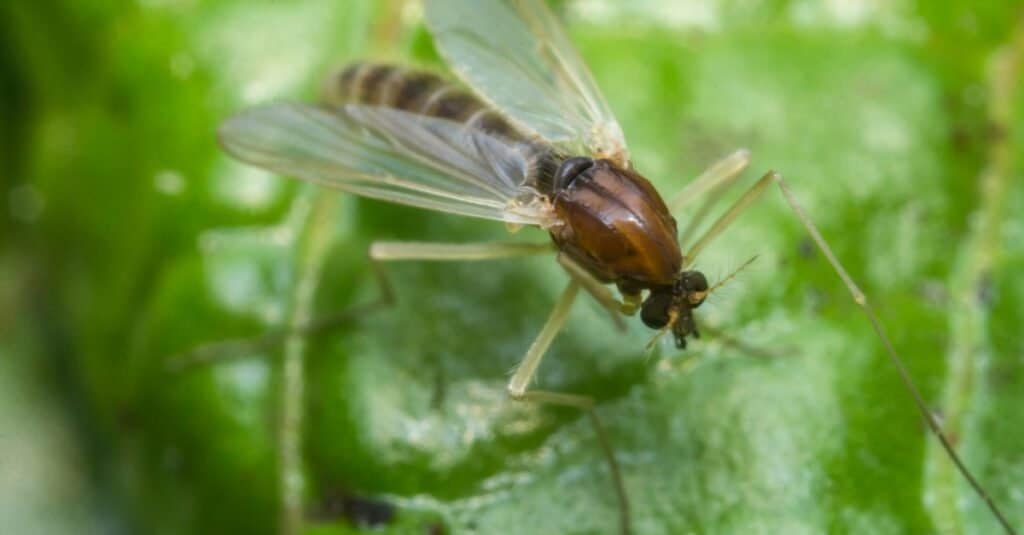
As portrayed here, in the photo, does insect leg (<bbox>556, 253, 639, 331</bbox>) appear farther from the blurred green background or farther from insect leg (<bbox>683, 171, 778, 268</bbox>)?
insect leg (<bbox>683, 171, 778, 268</bbox>)

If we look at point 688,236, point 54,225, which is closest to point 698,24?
point 688,236

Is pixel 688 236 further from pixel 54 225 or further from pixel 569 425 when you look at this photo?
pixel 54 225

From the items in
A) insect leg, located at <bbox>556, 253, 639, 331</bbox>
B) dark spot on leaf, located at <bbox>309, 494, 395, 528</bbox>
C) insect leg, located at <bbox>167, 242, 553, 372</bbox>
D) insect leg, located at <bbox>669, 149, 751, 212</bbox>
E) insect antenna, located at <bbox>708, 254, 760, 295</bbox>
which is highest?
insect leg, located at <bbox>669, 149, 751, 212</bbox>

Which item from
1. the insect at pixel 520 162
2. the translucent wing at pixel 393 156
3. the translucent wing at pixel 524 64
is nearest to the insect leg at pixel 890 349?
the insect at pixel 520 162

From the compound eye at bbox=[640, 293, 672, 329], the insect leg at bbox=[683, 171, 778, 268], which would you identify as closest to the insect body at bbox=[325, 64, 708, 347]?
the compound eye at bbox=[640, 293, 672, 329]

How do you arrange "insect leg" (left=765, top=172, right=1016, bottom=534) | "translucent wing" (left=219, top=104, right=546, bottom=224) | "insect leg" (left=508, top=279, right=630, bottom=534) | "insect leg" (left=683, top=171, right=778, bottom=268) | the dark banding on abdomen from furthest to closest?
the dark banding on abdomen, "translucent wing" (left=219, top=104, right=546, bottom=224), "insect leg" (left=683, top=171, right=778, bottom=268), "insect leg" (left=508, top=279, right=630, bottom=534), "insect leg" (left=765, top=172, right=1016, bottom=534)
